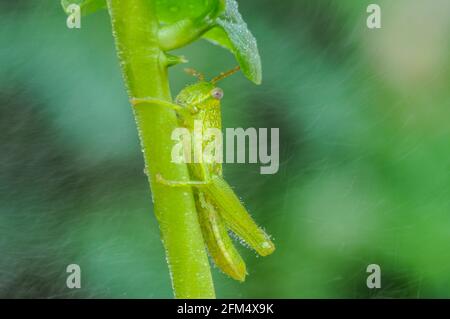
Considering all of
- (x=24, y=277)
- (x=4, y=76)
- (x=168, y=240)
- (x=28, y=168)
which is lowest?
(x=168, y=240)

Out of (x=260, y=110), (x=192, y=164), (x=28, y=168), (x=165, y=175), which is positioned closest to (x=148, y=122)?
(x=165, y=175)

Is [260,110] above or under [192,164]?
above

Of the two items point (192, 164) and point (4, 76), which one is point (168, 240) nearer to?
point (192, 164)

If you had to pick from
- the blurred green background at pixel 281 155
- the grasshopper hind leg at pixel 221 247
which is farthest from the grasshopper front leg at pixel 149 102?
the blurred green background at pixel 281 155

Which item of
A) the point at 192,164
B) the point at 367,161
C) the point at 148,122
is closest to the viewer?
the point at 148,122

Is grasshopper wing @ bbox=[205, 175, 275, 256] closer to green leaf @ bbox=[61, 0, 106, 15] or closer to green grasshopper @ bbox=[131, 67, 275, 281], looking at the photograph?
green grasshopper @ bbox=[131, 67, 275, 281]

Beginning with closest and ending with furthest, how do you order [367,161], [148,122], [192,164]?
[148,122]
[192,164]
[367,161]
